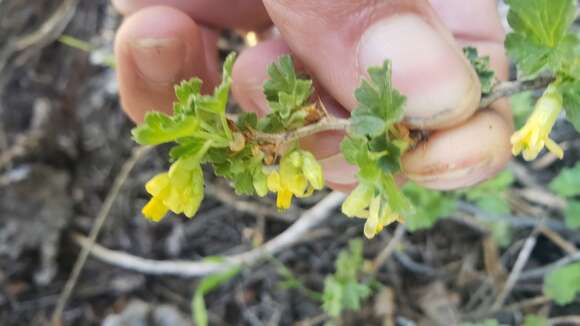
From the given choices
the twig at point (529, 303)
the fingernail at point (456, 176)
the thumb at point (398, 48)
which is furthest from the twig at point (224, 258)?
the thumb at point (398, 48)

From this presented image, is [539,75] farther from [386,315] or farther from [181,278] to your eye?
[181,278]

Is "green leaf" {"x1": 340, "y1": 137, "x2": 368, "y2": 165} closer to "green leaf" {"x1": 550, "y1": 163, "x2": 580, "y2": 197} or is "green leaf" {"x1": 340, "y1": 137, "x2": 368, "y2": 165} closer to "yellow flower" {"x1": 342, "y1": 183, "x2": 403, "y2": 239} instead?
"yellow flower" {"x1": 342, "y1": 183, "x2": 403, "y2": 239}

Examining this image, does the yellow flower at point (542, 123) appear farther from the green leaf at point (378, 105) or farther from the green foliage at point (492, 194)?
the green foliage at point (492, 194)

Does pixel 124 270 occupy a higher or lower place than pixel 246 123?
lower

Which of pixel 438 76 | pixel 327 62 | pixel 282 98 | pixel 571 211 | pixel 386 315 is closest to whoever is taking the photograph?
pixel 282 98

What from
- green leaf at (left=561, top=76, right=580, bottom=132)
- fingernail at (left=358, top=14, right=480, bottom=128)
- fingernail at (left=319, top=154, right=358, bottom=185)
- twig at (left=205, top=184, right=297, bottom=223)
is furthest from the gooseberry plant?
twig at (left=205, top=184, right=297, bottom=223)

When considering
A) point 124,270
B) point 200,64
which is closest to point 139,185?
point 124,270
